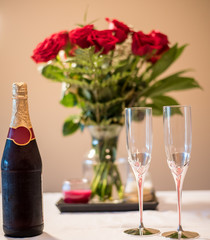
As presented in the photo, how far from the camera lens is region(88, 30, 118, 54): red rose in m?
1.22

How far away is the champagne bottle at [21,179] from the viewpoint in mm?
850

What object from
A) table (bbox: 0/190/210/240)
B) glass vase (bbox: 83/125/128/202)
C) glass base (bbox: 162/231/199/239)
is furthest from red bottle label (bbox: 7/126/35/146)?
glass vase (bbox: 83/125/128/202)

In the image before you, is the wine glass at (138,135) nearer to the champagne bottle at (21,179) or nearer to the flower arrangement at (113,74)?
the champagne bottle at (21,179)

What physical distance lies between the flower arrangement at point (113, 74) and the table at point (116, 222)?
308mm

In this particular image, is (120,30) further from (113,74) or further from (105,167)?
(105,167)

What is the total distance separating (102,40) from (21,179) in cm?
52

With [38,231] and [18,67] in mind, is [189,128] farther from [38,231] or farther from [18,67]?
[18,67]

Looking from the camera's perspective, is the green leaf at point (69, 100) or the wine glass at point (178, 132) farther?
Answer: the green leaf at point (69, 100)

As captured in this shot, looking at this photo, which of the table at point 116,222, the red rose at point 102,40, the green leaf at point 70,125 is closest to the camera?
the table at point 116,222

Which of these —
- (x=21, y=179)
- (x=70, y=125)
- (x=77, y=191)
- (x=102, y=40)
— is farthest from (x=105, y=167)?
(x=21, y=179)

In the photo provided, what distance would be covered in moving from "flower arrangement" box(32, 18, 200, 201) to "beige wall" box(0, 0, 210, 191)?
1.82m

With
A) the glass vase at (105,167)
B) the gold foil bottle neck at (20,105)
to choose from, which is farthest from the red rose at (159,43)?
the gold foil bottle neck at (20,105)

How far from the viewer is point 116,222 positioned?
3.45 feet

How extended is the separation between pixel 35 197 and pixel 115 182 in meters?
0.47
